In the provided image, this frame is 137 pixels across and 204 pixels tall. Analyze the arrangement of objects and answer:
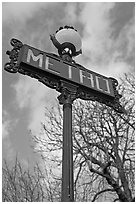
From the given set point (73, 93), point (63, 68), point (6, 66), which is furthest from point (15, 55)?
point (73, 93)

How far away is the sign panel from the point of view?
305 centimetres

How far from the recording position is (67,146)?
102 inches

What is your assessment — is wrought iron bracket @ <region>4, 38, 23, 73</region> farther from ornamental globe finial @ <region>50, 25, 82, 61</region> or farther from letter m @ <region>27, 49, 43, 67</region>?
ornamental globe finial @ <region>50, 25, 82, 61</region>

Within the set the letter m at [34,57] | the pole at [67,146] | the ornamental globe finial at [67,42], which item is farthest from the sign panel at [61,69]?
the ornamental globe finial at [67,42]

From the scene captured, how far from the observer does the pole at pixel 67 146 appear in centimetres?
231

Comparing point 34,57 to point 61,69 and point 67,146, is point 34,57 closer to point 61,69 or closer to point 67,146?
point 61,69

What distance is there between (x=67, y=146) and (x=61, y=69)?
1.02 meters

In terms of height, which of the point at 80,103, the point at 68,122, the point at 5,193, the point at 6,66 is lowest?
the point at 5,193

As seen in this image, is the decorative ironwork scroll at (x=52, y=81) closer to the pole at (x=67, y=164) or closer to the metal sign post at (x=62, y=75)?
the metal sign post at (x=62, y=75)

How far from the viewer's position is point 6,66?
307 cm

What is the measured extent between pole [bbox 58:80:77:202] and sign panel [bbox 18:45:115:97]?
0.45ft

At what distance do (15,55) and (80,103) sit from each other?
26.6 feet

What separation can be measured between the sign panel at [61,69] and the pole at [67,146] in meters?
0.14

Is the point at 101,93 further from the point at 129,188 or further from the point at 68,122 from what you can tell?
the point at 129,188
